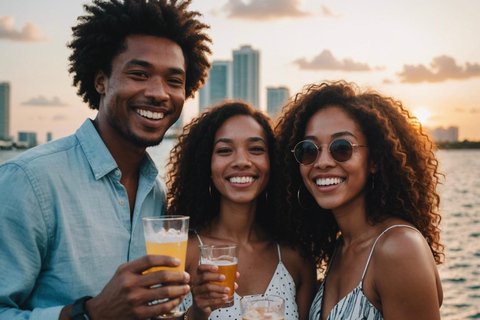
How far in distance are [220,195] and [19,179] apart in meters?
2.30

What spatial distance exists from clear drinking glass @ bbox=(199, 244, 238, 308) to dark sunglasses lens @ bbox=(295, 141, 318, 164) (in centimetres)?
112

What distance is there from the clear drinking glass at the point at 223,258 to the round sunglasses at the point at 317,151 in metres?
1.13

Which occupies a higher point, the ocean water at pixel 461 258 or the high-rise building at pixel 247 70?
the high-rise building at pixel 247 70

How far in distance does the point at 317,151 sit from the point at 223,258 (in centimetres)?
130

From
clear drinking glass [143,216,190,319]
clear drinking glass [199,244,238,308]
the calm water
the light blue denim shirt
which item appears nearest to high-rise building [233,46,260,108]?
the calm water

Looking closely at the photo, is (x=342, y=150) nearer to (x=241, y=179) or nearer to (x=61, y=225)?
(x=241, y=179)

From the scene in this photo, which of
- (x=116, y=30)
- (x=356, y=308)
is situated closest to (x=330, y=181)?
(x=356, y=308)

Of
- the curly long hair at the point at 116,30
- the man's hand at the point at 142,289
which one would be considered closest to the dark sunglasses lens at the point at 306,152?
the curly long hair at the point at 116,30

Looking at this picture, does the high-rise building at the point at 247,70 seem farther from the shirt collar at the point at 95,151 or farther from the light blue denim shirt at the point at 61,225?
the light blue denim shirt at the point at 61,225

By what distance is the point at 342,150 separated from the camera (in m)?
3.68

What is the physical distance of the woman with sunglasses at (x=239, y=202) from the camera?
167 inches

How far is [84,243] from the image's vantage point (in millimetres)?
3197

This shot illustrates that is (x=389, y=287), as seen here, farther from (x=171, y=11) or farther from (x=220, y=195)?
(x=171, y=11)

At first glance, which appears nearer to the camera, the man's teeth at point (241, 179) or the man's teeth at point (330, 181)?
the man's teeth at point (330, 181)
